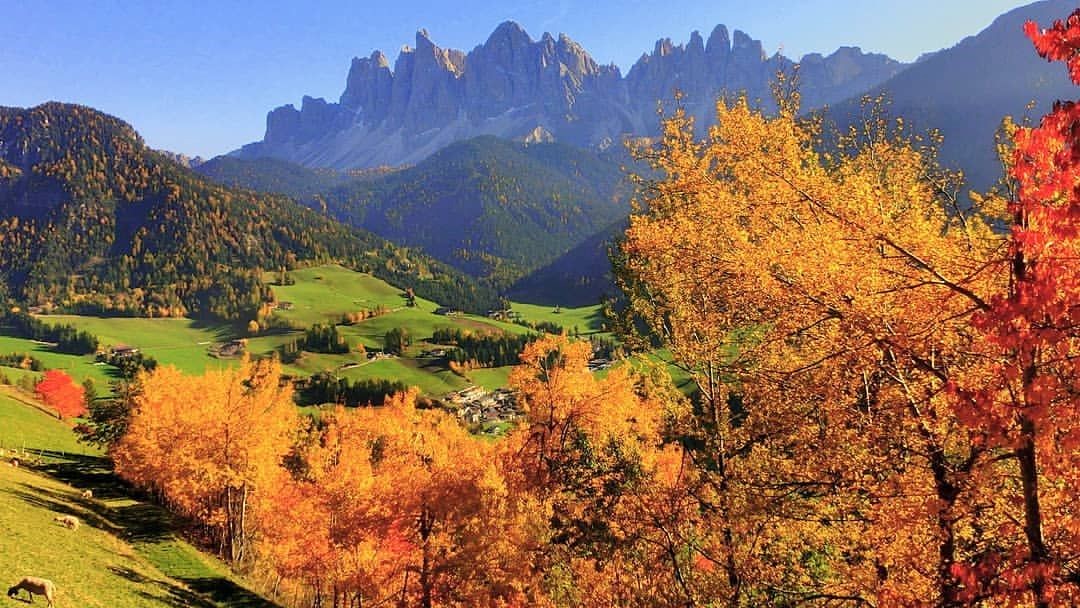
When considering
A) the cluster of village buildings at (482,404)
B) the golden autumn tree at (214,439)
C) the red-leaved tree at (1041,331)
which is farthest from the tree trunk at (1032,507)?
the cluster of village buildings at (482,404)

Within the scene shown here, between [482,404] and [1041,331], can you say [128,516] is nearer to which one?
[1041,331]

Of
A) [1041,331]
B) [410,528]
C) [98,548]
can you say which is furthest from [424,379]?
[1041,331]

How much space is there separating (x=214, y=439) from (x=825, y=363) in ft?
167

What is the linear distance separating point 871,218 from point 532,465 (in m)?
28.5

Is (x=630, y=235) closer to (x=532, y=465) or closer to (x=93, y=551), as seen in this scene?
(x=532, y=465)

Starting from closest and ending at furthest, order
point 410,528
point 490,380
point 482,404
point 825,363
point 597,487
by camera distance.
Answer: point 825,363, point 597,487, point 410,528, point 482,404, point 490,380

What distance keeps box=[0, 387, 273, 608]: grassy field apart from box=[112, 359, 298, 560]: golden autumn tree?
13.8 ft

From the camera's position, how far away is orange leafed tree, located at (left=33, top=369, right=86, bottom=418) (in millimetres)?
103500

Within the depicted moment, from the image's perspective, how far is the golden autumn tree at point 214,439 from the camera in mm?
47250

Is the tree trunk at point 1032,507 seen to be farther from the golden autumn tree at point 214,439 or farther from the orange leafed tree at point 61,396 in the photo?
the orange leafed tree at point 61,396

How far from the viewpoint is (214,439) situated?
157 ft

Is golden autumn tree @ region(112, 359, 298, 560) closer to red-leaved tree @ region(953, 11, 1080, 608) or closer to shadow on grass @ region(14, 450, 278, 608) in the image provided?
shadow on grass @ region(14, 450, 278, 608)

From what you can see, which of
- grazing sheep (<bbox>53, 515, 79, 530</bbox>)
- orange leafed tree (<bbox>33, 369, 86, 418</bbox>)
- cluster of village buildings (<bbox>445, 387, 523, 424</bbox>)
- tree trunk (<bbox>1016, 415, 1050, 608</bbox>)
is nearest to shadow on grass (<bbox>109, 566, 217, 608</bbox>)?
grazing sheep (<bbox>53, 515, 79, 530</bbox>)

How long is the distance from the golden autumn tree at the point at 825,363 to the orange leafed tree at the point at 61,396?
12636cm
